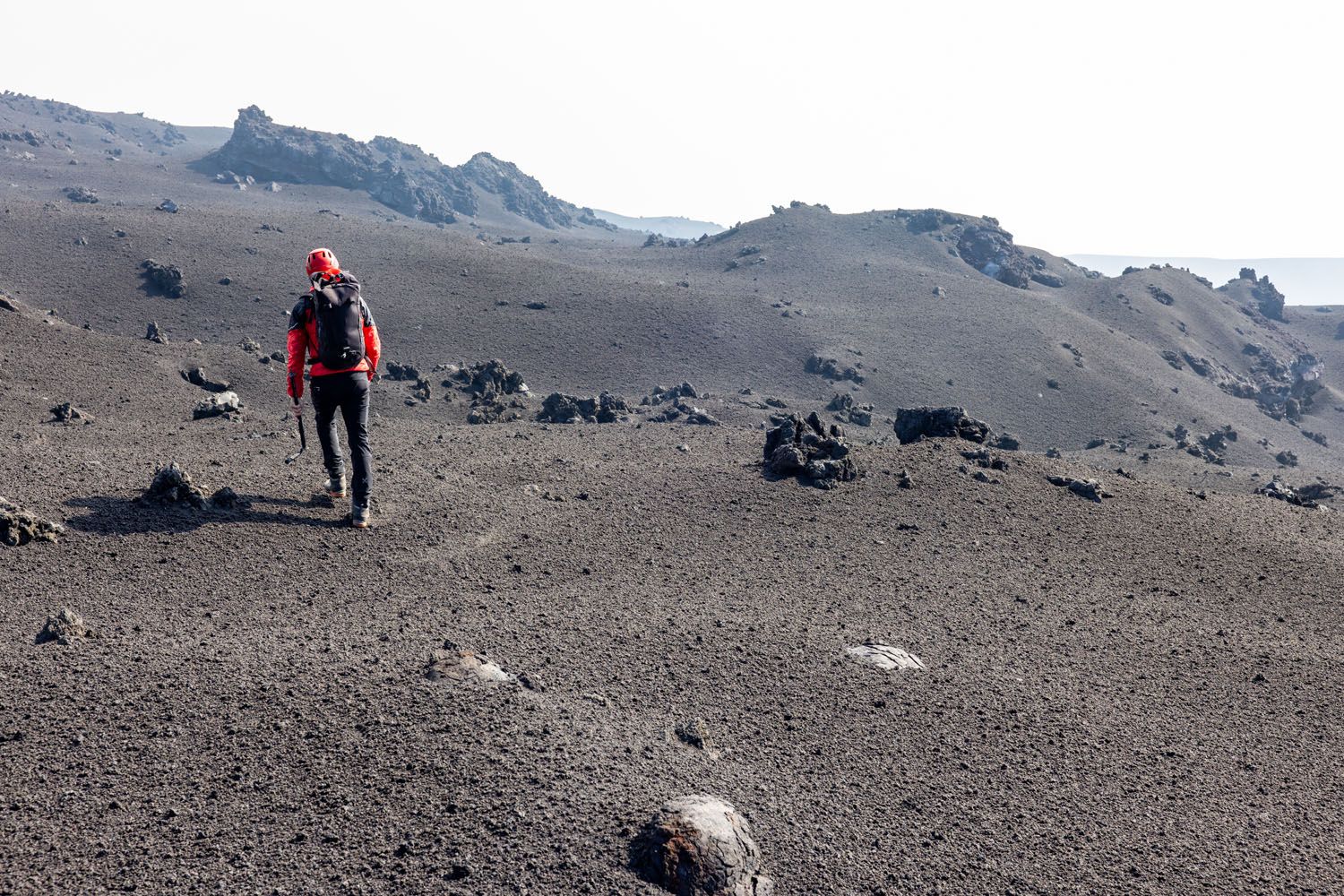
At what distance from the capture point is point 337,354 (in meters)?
8.08

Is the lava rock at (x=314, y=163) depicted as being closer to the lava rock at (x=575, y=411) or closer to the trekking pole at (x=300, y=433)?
the lava rock at (x=575, y=411)

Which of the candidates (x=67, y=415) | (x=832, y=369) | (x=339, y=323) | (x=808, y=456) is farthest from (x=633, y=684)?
(x=832, y=369)

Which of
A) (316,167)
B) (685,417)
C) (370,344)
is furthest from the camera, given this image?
(316,167)

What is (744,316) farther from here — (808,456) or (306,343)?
(306,343)

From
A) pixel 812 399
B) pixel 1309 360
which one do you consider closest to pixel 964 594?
pixel 812 399

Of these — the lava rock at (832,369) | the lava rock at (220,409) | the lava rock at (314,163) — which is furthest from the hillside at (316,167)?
the lava rock at (220,409)

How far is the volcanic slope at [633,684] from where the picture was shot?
14.4 feet

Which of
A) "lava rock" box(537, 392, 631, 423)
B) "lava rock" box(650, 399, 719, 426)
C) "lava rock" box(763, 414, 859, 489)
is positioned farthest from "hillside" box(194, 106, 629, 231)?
"lava rock" box(763, 414, 859, 489)

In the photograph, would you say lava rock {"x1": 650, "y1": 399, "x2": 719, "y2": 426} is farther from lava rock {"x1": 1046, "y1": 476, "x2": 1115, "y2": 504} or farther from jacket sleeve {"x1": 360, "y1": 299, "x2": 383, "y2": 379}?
jacket sleeve {"x1": 360, "y1": 299, "x2": 383, "y2": 379}

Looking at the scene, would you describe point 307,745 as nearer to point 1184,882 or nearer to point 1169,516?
point 1184,882

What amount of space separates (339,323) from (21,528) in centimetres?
304

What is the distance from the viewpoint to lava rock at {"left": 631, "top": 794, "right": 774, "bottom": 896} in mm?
4250

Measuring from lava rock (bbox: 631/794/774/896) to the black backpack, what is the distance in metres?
5.41

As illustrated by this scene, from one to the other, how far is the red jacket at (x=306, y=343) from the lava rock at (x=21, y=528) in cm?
221
